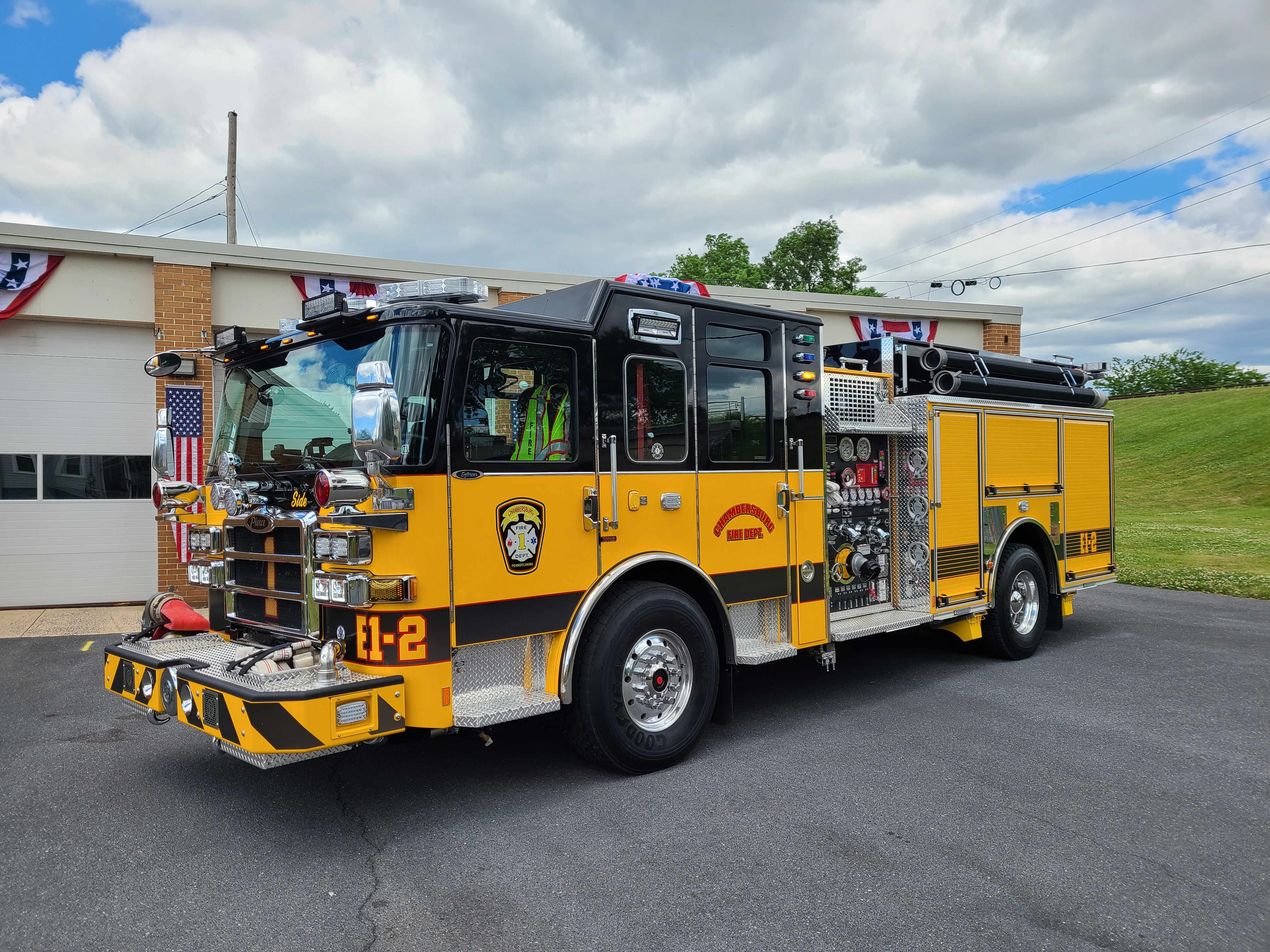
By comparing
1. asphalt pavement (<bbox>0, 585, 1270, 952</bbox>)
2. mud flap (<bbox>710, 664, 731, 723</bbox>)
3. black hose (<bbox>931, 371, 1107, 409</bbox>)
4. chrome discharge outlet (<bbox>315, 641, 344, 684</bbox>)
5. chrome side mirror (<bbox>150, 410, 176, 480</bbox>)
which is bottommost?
asphalt pavement (<bbox>0, 585, 1270, 952</bbox>)

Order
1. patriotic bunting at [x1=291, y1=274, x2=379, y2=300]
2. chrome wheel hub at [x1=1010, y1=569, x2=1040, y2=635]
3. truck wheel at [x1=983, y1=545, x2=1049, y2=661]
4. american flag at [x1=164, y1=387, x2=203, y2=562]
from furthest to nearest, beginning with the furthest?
1. patriotic bunting at [x1=291, y1=274, x2=379, y2=300]
2. american flag at [x1=164, y1=387, x2=203, y2=562]
3. chrome wheel hub at [x1=1010, y1=569, x2=1040, y2=635]
4. truck wheel at [x1=983, y1=545, x2=1049, y2=661]

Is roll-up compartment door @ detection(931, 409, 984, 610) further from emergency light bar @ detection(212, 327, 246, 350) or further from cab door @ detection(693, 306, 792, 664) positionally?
emergency light bar @ detection(212, 327, 246, 350)

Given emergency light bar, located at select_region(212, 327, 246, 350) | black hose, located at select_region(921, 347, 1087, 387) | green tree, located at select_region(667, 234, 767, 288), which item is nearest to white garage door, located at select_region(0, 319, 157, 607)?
emergency light bar, located at select_region(212, 327, 246, 350)

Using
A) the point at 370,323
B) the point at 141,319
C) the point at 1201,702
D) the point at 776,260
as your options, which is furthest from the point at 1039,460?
the point at 776,260

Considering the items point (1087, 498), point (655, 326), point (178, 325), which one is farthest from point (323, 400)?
point (1087, 498)

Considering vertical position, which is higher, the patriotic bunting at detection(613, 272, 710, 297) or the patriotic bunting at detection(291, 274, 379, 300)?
the patriotic bunting at detection(291, 274, 379, 300)

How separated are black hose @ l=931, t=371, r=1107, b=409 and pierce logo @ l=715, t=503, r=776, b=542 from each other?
7.46 feet

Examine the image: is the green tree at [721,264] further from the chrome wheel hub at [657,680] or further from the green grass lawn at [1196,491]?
the chrome wheel hub at [657,680]

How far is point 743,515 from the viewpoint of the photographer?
211 inches

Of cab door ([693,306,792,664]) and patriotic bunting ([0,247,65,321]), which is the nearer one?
cab door ([693,306,792,664])

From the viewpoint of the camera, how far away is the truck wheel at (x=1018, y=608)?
7410 millimetres

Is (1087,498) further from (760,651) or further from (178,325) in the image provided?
(178,325)

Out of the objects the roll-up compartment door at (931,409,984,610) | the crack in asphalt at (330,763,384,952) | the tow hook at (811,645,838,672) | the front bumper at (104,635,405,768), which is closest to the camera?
the crack in asphalt at (330,763,384,952)

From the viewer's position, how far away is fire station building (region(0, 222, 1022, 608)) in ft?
32.9
